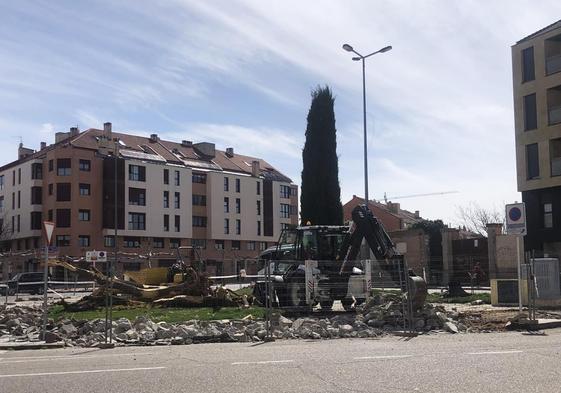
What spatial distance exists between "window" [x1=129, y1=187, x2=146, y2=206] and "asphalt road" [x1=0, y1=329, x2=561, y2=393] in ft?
213

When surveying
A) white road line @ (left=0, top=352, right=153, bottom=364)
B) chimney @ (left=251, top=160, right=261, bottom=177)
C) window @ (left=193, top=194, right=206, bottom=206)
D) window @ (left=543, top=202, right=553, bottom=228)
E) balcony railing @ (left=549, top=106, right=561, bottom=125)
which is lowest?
white road line @ (left=0, top=352, right=153, bottom=364)

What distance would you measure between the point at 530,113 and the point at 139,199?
4984 cm

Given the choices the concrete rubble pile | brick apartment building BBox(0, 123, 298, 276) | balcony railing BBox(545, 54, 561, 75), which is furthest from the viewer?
brick apartment building BBox(0, 123, 298, 276)

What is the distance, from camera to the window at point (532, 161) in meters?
41.2

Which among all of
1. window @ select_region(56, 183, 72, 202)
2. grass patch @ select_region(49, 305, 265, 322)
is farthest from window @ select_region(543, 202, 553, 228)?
window @ select_region(56, 183, 72, 202)

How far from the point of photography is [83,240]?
72.2m

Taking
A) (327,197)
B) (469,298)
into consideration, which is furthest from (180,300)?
(327,197)

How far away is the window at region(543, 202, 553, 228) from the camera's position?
39.9 meters

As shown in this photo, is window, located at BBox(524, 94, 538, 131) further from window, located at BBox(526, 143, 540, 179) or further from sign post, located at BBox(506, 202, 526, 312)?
sign post, located at BBox(506, 202, 526, 312)

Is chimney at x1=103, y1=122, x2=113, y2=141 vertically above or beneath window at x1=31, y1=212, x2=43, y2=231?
above

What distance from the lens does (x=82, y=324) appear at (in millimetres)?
16406

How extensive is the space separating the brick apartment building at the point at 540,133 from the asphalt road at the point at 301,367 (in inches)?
1118

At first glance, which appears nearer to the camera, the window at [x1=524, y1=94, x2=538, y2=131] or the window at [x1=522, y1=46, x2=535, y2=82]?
the window at [x1=524, y1=94, x2=538, y2=131]

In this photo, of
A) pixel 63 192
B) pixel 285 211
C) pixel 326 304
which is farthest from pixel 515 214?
pixel 285 211
